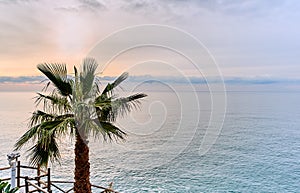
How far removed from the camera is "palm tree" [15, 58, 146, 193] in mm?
4145

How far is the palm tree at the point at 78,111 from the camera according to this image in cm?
414

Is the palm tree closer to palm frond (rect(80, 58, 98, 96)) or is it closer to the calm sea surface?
palm frond (rect(80, 58, 98, 96))

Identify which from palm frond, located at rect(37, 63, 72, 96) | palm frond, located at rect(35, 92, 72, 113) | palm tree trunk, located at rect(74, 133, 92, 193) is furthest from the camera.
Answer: palm tree trunk, located at rect(74, 133, 92, 193)

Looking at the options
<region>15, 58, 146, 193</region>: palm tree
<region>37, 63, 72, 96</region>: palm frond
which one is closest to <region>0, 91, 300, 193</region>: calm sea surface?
<region>15, 58, 146, 193</region>: palm tree

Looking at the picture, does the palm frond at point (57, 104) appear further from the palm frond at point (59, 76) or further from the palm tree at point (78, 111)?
the palm frond at point (59, 76)

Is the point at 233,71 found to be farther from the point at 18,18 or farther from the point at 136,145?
the point at 18,18

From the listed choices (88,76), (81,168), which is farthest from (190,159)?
(88,76)

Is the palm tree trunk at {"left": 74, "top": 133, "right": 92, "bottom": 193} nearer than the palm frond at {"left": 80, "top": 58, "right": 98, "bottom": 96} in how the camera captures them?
No

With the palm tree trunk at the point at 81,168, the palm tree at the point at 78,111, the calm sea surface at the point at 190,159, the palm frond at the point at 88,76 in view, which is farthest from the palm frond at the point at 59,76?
the calm sea surface at the point at 190,159

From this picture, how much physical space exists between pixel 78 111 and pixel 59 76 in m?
0.79

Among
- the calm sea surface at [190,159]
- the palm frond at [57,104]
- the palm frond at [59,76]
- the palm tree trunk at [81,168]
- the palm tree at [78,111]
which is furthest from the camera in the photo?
the calm sea surface at [190,159]

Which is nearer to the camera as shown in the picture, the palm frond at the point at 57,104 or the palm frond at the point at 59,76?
the palm frond at the point at 59,76

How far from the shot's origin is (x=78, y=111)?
4.09 metres

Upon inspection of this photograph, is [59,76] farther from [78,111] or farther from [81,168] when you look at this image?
[81,168]
